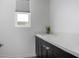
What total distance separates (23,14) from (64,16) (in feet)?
4.98

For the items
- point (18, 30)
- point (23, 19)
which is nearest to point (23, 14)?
point (23, 19)

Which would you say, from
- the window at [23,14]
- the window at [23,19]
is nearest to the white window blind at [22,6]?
the window at [23,14]

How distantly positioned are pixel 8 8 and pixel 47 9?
1.32 meters

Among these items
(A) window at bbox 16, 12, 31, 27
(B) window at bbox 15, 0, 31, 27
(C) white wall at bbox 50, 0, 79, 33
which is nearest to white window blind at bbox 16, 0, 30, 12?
(B) window at bbox 15, 0, 31, 27

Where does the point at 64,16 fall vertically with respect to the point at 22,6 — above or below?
below

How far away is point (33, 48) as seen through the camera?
381 cm

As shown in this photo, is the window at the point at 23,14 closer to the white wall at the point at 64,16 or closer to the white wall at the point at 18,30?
the white wall at the point at 18,30

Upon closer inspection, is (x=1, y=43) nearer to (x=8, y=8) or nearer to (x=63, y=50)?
(x=8, y=8)

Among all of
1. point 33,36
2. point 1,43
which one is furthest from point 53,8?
point 1,43

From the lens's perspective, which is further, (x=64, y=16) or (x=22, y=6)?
(x=22, y=6)

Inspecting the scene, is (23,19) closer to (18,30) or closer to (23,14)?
(23,14)

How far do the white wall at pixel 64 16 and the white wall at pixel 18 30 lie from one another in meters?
0.40

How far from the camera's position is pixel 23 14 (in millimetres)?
3758

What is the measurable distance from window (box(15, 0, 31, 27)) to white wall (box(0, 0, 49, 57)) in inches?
5.1
